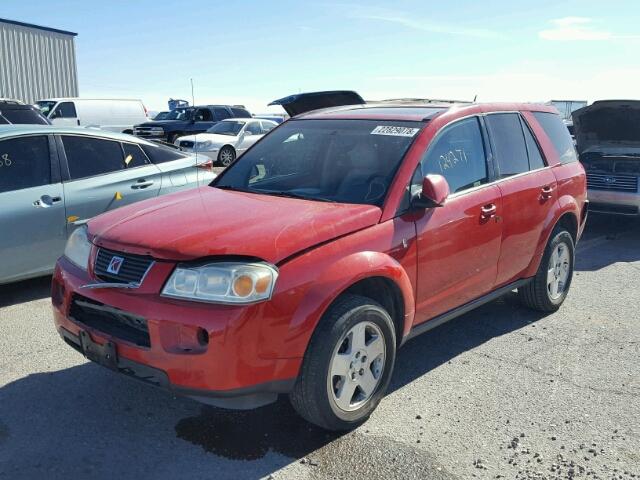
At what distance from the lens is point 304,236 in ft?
10.3

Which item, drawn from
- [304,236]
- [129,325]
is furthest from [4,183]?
[304,236]

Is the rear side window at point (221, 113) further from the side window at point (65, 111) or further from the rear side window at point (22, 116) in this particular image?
the rear side window at point (22, 116)

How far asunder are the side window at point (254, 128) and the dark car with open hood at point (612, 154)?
1268cm

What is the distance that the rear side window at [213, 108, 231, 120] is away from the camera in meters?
25.3

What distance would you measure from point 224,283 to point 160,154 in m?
3.87

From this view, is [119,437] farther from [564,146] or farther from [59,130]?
[564,146]

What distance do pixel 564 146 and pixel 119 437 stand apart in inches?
171

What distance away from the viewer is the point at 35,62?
83.5ft

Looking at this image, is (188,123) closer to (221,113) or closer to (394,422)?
(221,113)

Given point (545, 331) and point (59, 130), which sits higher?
point (59, 130)

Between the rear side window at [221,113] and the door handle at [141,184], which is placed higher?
Result: the rear side window at [221,113]

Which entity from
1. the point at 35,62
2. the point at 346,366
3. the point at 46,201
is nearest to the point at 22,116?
the point at 46,201

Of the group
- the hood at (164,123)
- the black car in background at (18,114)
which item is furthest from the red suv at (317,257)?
the hood at (164,123)

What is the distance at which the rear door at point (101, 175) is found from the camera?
5520 millimetres
